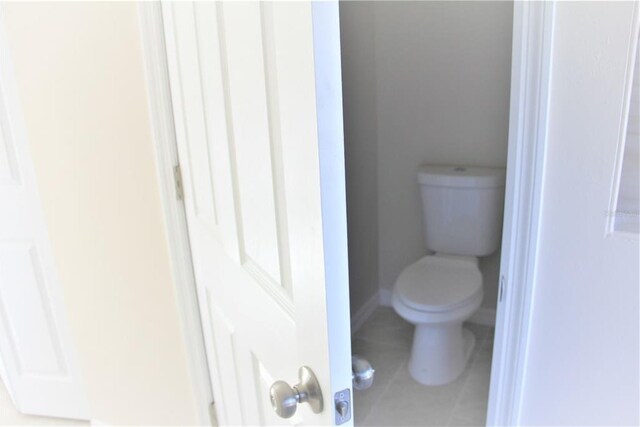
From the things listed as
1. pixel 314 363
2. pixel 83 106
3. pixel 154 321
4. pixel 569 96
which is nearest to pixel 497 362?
pixel 569 96

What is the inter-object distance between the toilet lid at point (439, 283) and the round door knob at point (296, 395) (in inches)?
54.5

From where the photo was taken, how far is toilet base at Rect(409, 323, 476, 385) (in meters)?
2.07

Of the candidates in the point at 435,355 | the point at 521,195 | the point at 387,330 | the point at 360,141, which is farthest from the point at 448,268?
the point at 521,195

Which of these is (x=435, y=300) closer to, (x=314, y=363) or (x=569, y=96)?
(x=569, y=96)

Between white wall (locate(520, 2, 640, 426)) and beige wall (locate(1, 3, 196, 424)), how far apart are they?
1.00m

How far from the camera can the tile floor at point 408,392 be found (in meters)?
1.88

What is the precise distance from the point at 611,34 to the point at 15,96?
5.13 ft

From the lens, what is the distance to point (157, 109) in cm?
122

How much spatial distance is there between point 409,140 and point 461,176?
382 millimetres

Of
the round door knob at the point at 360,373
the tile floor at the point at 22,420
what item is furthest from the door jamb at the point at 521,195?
the tile floor at the point at 22,420

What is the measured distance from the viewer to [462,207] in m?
2.17

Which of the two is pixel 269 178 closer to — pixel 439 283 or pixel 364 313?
pixel 439 283

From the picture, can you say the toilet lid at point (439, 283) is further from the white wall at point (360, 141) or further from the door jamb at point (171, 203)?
the door jamb at point (171, 203)

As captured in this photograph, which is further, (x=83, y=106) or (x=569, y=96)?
(x=83, y=106)
